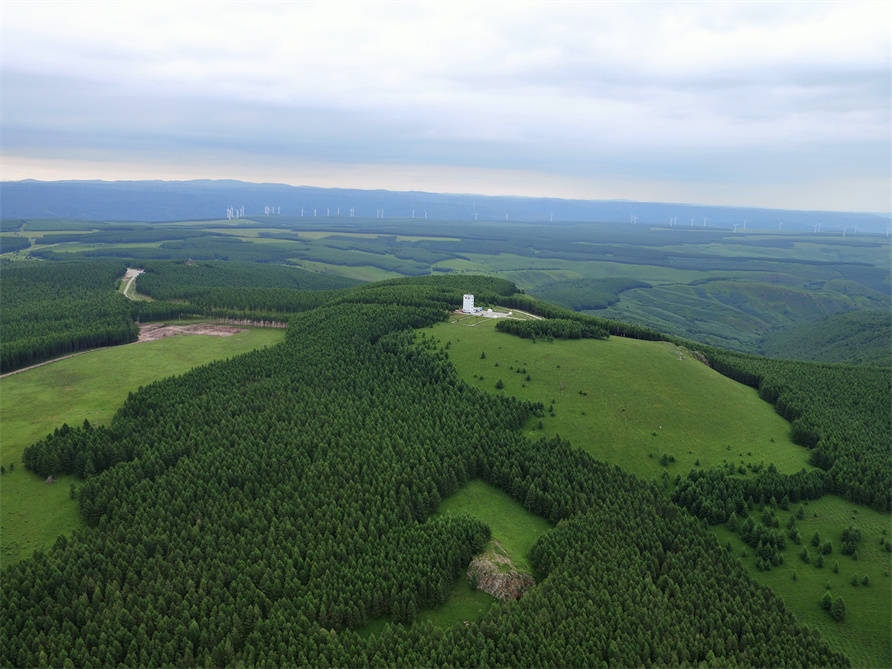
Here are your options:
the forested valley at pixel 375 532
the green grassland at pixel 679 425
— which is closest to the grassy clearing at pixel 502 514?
the forested valley at pixel 375 532

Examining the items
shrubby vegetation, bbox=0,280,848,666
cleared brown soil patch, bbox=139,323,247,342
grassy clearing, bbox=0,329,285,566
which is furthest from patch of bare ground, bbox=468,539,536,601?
cleared brown soil patch, bbox=139,323,247,342

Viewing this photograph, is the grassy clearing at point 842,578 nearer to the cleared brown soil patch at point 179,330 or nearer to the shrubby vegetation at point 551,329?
the shrubby vegetation at point 551,329

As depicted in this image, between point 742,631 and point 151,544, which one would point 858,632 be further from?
point 151,544

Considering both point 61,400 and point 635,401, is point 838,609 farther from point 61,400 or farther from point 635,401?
point 61,400

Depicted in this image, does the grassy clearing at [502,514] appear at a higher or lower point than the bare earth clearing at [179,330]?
lower

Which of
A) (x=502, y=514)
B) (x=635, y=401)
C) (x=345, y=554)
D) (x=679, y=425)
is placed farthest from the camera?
(x=635, y=401)

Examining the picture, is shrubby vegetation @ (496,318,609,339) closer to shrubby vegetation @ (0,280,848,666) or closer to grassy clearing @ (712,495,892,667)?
shrubby vegetation @ (0,280,848,666)

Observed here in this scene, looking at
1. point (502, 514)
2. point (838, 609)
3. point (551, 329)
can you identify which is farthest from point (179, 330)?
point (838, 609)
